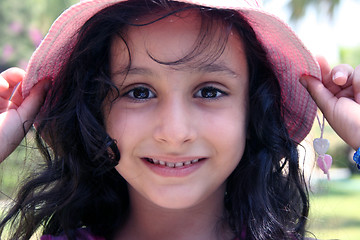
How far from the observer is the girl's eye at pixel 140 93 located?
5.74ft

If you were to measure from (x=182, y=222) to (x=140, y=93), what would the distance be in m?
0.58

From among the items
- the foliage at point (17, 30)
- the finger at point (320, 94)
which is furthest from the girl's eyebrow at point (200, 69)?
the foliage at point (17, 30)

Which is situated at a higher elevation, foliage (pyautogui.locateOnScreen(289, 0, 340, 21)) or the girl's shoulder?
the girl's shoulder

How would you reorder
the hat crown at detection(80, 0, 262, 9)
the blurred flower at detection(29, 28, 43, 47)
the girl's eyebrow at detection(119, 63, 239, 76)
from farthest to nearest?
the blurred flower at detection(29, 28, 43, 47)
the girl's eyebrow at detection(119, 63, 239, 76)
the hat crown at detection(80, 0, 262, 9)

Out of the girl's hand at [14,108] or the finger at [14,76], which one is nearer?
the girl's hand at [14,108]

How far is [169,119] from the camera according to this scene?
5.41 feet

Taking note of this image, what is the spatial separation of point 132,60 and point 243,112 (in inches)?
18.4

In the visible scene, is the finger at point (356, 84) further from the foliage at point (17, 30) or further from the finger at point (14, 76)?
the foliage at point (17, 30)

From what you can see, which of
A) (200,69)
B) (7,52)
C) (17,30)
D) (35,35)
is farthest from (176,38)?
(17,30)

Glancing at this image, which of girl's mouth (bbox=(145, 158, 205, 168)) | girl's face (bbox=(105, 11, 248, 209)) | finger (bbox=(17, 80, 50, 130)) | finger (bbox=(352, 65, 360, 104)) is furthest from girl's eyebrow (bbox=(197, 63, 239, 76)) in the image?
finger (bbox=(17, 80, 50, 130))

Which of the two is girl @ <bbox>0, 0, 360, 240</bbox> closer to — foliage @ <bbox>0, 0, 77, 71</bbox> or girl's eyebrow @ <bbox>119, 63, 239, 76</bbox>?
girl's eyebrow @ <bbox>119, 63, 239, 76</bbox>

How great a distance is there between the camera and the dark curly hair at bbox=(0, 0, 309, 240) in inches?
70.2

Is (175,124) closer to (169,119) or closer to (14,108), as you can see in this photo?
(169,119)

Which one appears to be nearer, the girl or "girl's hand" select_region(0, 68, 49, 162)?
the girl
